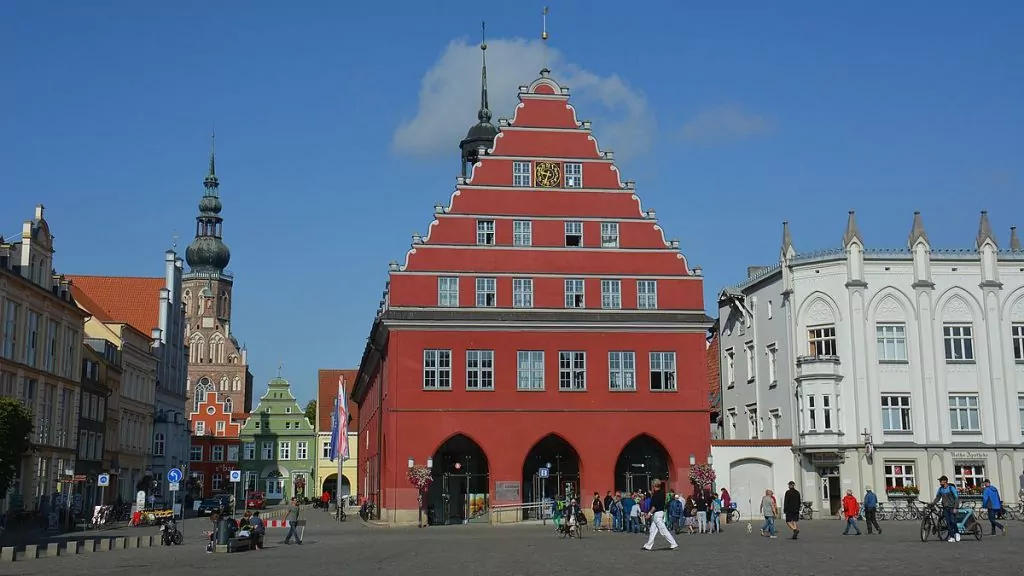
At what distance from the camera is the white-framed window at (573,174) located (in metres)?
52.1

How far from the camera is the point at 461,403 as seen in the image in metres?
49.5

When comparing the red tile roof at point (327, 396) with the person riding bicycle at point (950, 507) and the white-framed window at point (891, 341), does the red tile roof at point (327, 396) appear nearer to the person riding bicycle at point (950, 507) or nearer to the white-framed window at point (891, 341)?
the white-framed window at point (891, 341)

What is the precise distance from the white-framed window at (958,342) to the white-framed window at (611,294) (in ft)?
51.8

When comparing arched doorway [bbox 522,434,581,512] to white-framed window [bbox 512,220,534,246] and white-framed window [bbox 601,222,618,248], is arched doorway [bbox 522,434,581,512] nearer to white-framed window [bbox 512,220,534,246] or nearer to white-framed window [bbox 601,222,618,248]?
white-framed window [bbox 512,220,534,246]

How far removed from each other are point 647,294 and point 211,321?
396 ft

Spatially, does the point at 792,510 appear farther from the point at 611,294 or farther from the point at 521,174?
the point at 521,174

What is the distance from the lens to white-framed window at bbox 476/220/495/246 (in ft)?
168

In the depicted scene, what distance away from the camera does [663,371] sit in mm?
51125

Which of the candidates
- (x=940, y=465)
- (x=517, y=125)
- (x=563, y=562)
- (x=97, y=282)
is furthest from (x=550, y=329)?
(x=97, y=282)

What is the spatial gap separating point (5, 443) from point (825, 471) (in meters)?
35.7

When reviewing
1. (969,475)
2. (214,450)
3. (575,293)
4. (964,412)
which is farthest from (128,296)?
(969,475)

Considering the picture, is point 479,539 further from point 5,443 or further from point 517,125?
point 517,125

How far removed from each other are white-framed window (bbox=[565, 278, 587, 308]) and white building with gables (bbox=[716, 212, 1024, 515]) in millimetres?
10354

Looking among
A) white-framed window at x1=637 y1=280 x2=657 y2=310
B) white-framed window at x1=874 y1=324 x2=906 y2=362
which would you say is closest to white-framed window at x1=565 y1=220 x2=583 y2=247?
white-framed window at x1=637 y1=280 x2=657 y2=310
